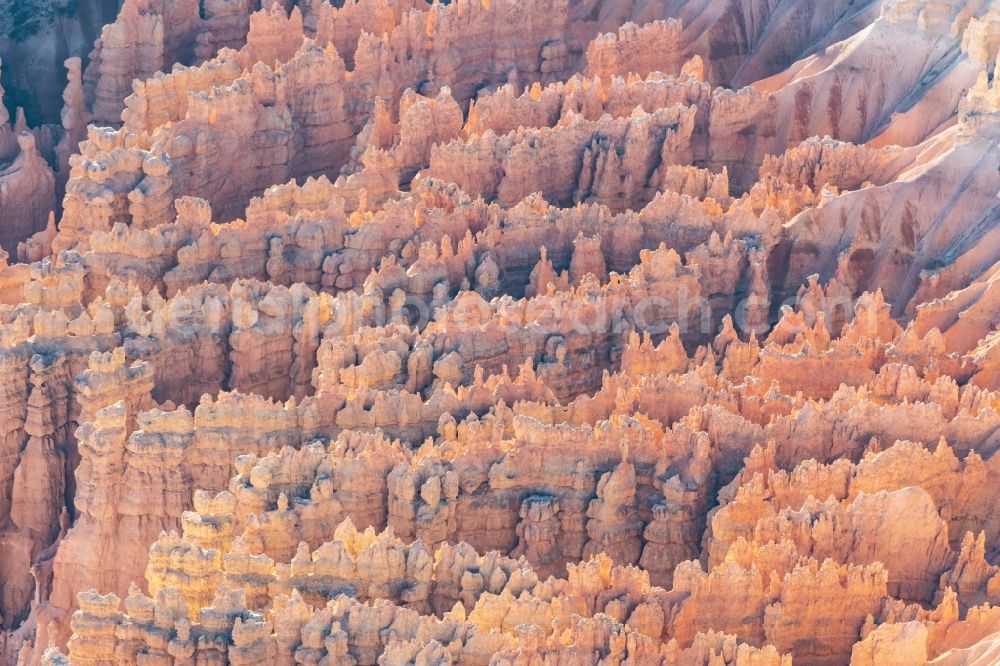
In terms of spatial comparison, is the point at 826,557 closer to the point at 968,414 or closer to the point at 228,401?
the point at 968,414

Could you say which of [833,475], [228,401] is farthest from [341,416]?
[833,475]

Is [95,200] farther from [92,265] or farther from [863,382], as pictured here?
[863,382]

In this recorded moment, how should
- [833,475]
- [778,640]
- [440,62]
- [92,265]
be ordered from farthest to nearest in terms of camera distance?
[440,62] → [92,265] → [833,475] → [778,640]

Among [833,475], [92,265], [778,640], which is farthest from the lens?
[92,265]

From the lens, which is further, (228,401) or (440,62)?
(440,62)

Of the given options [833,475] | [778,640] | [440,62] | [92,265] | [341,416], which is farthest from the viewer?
[440,62]

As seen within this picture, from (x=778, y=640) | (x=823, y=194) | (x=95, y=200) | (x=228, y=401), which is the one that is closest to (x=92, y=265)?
(x=95, y=200)
